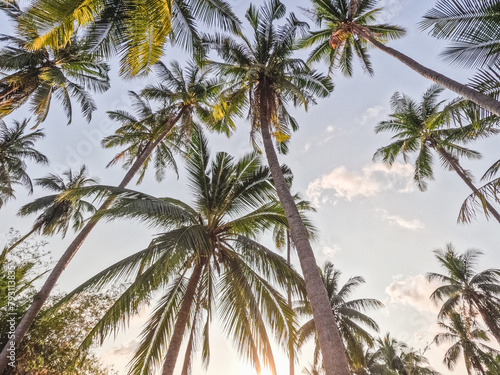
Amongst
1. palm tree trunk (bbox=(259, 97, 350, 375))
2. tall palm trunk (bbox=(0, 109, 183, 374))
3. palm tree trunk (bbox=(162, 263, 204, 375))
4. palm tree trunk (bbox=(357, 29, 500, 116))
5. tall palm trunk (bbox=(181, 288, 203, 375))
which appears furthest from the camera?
tall palm trunk (bbox=(181, 288, 203, 375))

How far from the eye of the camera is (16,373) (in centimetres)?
723

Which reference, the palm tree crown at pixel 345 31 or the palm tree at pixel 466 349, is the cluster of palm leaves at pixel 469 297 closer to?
the palm tree at pixel 466 349

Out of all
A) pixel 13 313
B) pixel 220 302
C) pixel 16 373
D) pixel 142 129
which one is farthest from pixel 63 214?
pixel 220 302

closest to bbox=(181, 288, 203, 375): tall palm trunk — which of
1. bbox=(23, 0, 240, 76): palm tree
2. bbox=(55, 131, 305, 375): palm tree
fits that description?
bbox=(55, 131, 305, 375): palm tree

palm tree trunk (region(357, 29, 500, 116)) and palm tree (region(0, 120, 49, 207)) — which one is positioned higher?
palm tree (region(0, 120, 49, 207))

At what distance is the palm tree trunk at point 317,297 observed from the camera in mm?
4000

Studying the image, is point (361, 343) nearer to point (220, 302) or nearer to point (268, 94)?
point (220, 302)

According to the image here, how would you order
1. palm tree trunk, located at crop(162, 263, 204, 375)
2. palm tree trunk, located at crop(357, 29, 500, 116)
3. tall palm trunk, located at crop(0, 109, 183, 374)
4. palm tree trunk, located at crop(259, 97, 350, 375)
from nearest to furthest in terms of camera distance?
palm tree trunk, located at crop(259, 97, 350, 375), palm tree trunk, located at crop(357, 29, 500, 116), palm tree trunk, located at crop(162, 263, 204, 375), tall palm trunk, located at crop(0, 109, 183, 374)

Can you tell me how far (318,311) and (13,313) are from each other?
9153 mm

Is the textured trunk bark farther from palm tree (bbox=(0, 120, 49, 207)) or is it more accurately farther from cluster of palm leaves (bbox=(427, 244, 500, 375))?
palm tree (bbox=(0, 120, 49, 207))

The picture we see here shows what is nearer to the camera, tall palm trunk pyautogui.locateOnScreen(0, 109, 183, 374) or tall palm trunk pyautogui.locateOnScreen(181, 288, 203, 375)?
tall palm trunk pyautogui.locateOnScreen(0, 109, 183, 374)

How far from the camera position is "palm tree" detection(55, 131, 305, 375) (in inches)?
246

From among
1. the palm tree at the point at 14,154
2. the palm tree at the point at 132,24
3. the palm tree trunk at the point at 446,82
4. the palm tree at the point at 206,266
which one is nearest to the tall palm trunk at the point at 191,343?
the palm tree at the point at 206,266

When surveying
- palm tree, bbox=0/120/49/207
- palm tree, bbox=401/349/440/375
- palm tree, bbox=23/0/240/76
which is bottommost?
palm tree, bbox=401/349/440/375
